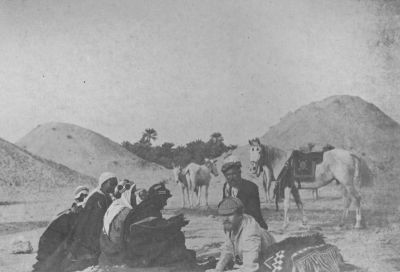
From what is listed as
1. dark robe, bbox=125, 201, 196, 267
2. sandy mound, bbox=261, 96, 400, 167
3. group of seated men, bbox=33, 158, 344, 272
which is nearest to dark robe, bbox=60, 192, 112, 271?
group of seated men, bbox=33, 158, 344, 272

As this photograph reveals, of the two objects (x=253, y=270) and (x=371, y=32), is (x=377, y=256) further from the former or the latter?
(x=371, y=32)

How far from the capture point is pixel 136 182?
7281 mm

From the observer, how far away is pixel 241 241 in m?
6.04

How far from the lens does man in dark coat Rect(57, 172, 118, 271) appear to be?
23.0 feet

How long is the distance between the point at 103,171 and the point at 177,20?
212cm

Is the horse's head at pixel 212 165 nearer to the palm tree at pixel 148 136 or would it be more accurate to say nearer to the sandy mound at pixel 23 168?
the palm tree at pixel 148 136

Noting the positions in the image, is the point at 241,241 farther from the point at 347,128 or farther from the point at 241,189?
the point at 347,128

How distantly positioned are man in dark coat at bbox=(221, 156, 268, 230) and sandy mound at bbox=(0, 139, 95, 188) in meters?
2.03

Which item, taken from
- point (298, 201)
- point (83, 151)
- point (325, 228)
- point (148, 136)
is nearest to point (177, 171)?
point (148, 136)

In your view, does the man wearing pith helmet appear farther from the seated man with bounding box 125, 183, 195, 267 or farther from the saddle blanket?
the seated man with bounding box 125, 183, 195, 267

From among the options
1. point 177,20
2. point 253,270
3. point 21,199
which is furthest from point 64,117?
point 253,270

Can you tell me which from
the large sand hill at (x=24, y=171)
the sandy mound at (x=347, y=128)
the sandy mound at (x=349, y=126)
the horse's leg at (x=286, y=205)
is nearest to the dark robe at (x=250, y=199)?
the horse's leg at (x=286, y=205)

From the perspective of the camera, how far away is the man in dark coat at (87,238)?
702 cm

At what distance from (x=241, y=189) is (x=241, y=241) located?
109cm
